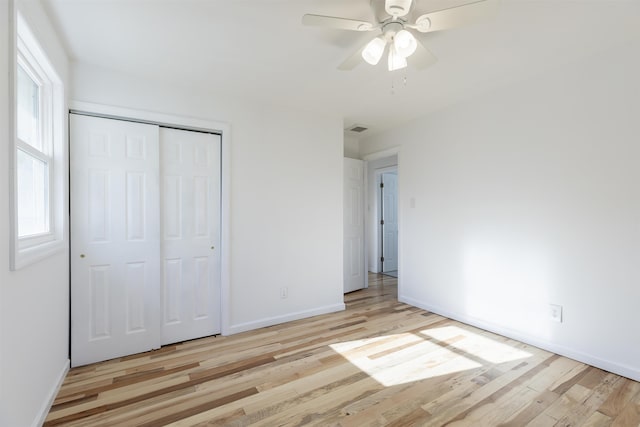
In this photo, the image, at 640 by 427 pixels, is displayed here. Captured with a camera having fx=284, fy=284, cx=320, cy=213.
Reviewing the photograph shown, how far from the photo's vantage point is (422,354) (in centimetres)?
241

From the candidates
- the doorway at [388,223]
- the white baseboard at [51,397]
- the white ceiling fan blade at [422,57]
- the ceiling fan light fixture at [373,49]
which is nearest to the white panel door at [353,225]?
the doorway at [388,223]

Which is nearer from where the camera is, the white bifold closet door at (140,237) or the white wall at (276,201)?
the white bifold closet door at (140,237)

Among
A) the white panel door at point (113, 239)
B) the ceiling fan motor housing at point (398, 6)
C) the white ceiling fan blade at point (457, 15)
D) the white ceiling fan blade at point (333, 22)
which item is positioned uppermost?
the ceiling fan motor housing at point (398, 6)

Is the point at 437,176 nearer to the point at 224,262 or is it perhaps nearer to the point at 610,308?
the point at 610,308

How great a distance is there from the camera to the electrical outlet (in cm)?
240

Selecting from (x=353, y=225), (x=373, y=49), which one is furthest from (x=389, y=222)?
(x=373, y=49)

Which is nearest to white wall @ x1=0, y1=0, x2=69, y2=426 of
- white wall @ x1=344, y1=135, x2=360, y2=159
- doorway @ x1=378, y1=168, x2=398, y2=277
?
white wall @ x1=344, y1=135, x2=360, y2=159

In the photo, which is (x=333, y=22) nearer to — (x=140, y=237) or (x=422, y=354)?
(x=140, y=237)

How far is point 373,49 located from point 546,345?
9.16ft

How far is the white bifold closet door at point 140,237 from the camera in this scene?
7.41 ft

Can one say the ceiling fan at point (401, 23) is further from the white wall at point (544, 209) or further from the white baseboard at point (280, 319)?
the white baseboard at point (280, 319)

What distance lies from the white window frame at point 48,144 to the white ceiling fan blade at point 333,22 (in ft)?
4.62

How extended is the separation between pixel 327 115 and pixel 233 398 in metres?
2.93

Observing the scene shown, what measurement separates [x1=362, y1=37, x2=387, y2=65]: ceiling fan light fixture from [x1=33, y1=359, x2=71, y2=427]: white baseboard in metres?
2.76
